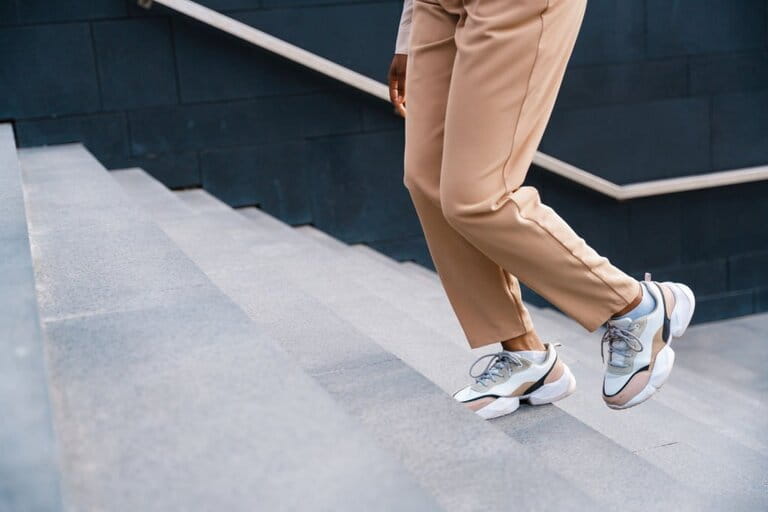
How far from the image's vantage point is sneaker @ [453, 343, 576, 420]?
4.75 feet

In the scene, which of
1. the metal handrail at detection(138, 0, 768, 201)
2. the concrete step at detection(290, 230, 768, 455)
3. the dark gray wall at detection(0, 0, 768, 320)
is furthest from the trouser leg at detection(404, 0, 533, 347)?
the dark gray wall at detection(0, 0, 768, 320)

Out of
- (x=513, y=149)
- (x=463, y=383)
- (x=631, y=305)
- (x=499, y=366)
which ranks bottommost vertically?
(x=463, y=383)

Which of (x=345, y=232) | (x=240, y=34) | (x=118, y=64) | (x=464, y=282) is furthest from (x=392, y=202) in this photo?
(x=464, y=282)

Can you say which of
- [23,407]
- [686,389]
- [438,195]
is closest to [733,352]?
[686,389]

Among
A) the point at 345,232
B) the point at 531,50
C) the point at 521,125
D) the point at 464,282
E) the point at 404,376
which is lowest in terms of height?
the point at 345,232

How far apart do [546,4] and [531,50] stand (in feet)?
0.22

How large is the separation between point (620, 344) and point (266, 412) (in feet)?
2.31

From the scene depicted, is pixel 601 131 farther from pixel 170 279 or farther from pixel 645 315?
pixel 170 279

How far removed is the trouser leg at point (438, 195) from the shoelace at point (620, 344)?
13cm

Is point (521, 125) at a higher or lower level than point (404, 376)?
higher

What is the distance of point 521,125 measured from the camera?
1.30 m

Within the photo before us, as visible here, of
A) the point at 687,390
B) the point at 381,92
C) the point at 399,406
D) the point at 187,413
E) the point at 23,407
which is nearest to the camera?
the point at 23,407

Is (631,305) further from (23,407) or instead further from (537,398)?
(23,407)

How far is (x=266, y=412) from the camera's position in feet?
2.96
